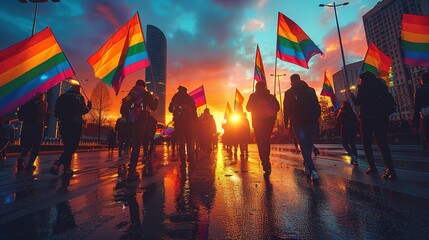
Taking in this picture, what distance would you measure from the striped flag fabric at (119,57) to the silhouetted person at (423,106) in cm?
693

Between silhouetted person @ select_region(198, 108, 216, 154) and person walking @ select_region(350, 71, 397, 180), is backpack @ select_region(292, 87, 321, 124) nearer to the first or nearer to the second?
person walking @ select_region(350, 71, 397, 180)

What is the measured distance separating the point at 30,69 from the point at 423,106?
27.6 feet

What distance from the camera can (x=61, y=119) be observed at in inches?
204

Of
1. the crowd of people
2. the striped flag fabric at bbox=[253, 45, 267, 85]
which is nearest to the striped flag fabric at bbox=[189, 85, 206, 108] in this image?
the striped flag fabric at bbox=[253, 45, 267, 85]

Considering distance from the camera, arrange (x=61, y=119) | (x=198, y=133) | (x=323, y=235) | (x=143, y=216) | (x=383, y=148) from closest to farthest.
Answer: (x=323, y=235) < (x=143, y=216) < (x=383, y=148) < (x=61, y=119) < (x=198, y=133)

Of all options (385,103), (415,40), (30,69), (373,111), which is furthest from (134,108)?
(415,40)

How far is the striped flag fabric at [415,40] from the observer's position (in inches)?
306

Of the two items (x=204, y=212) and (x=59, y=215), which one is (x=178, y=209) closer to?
→ (x=204, y=212)

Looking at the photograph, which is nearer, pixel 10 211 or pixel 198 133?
pixel 10 211

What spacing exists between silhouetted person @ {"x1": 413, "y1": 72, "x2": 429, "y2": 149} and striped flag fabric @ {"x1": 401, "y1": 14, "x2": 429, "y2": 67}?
4.23m

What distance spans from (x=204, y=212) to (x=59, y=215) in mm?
1283

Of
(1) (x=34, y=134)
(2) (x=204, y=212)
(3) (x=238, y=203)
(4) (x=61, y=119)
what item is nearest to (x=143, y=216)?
(2) (x=204, y=212)

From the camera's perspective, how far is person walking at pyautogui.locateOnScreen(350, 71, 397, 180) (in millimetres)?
4391

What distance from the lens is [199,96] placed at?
18.1m
